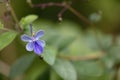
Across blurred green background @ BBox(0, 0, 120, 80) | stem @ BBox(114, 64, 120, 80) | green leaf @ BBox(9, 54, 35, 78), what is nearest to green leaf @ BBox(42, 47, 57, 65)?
blurred green background @ BBox(0, 0, 120, 80)

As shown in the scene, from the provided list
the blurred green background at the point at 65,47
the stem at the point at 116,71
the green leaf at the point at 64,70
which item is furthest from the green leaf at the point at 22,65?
the stem at the point at 116,71

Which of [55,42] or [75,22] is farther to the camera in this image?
[75,22]

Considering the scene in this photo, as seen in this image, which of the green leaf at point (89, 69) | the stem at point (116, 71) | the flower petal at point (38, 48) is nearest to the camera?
the flower petal at point (38, 48)

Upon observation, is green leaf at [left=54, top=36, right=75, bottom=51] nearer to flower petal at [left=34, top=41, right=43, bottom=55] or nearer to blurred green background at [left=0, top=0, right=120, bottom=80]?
blurred green background at [left=0, top=0, right=120, bottom=80]

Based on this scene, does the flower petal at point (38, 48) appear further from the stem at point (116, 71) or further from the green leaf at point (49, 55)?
the stem at point (116, 71)

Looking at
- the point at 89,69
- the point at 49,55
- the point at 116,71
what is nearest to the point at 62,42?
the point at 89,69

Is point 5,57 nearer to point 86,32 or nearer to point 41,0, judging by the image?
point 41,0

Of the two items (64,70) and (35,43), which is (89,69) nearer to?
(64,70)

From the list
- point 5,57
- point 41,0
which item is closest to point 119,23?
point 41,0
